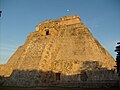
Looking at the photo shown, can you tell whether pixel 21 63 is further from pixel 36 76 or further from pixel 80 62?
pixel 80 62

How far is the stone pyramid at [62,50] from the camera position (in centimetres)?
2166

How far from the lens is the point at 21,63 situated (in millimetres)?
23281

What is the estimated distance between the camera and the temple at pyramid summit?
20266 mm

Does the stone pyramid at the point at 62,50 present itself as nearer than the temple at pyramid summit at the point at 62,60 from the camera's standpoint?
No

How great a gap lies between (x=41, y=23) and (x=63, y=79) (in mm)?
10755

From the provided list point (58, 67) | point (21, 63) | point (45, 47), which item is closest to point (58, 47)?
point (45, 47)

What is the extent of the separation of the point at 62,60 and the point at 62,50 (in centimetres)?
212

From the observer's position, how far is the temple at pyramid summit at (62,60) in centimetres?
A: 2027

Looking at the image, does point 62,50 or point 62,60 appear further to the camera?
point 62,50

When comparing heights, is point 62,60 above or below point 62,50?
below

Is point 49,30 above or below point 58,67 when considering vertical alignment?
above

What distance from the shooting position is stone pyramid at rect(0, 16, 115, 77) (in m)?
21.7

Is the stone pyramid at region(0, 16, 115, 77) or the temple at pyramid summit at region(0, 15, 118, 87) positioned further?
the stone pyramid at region(0, 16, 115, 77)

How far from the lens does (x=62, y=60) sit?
22.5 metres
